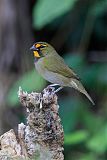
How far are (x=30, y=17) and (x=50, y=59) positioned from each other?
2991 millimetres

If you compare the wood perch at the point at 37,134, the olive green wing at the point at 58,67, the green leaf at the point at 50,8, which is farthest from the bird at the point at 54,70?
the green leaf at the point at 50,8

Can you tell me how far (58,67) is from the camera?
535 centimetres

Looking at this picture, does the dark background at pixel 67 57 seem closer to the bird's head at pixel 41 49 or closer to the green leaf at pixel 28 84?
the green leaf at pixel 28 84

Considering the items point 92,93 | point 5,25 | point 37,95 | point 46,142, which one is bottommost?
point 46,142

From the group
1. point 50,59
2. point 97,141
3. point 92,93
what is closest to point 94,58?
point 92,93

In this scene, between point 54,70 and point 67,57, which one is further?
point 67,57

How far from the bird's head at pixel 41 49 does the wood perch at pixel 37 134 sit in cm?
141

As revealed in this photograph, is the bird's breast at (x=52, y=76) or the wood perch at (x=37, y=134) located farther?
the bird's breast at (x=52, y=76)

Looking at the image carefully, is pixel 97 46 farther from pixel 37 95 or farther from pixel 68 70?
pixel 37 95

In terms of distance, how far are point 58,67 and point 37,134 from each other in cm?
156

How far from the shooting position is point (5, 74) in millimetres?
7973

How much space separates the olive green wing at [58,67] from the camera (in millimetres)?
5302

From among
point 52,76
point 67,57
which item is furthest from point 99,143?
point 52,76

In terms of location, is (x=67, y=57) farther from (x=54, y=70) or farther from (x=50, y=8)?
(x=54, y=70)
